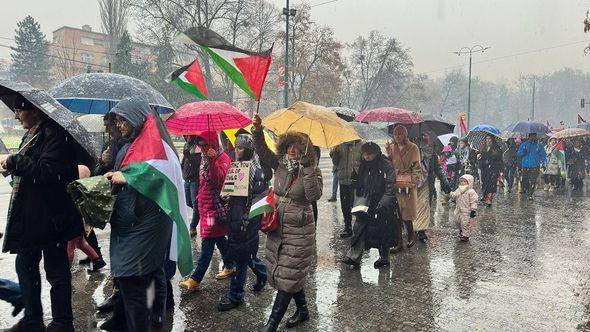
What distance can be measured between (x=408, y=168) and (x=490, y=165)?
205 inches

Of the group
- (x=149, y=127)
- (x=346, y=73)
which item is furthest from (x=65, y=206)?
(x=346, y=73)

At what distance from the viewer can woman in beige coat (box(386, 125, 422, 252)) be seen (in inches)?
255

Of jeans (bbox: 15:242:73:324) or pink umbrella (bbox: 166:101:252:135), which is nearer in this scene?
jeans (bbox: 15:242:73:324)

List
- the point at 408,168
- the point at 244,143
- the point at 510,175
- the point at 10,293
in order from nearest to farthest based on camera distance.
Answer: the point at 10,293 < the point at 244,143 < the point at 408,168 < the point at 510,175

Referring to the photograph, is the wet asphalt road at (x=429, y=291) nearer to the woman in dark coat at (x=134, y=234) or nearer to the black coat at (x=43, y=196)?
the woman in dark coat at (x=134, y=234)

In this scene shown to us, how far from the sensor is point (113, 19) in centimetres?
4378

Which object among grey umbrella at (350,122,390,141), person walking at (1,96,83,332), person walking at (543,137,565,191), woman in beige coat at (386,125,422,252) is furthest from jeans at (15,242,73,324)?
person walking at (543,137,565,191)

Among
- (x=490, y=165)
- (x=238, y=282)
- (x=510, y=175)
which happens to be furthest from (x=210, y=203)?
(x=510, y=175)

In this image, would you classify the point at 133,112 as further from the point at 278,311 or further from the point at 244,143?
the point at 278,311

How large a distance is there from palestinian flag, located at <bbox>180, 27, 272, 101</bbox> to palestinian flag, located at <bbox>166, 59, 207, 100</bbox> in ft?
3.81

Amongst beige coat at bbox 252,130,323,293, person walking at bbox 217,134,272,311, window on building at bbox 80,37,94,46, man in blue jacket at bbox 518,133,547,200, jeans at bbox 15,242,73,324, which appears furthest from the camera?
window on building at bbox 80,37,94,46

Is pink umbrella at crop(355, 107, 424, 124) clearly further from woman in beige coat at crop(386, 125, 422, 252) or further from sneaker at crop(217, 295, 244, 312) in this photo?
sneaker at crop(217, 295, 244, 312)

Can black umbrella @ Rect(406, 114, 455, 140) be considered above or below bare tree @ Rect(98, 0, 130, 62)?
below

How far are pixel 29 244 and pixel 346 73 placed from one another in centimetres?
3617
